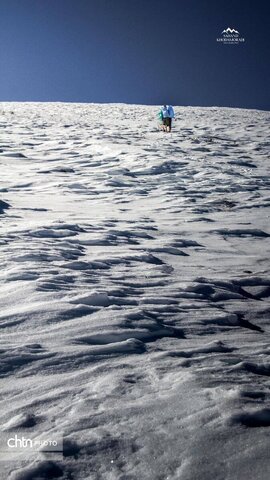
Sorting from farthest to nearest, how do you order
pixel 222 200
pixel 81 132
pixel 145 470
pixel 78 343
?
pixel 81 132
pixel 222 200
pixel 78 343
pixel 145 470

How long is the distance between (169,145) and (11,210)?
328 inches

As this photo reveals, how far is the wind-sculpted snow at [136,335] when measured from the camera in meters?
1.63

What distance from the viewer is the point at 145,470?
1.54 metres

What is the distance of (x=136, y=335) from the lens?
2514mm

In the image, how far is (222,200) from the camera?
21.6ft

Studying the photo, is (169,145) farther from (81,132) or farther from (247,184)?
(247,184)

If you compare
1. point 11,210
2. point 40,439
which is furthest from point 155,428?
point 11,210

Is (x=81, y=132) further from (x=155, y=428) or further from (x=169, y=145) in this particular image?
(x=155, y=428)

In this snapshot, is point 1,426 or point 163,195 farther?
point 163,195

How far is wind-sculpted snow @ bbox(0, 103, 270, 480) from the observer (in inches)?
64.2

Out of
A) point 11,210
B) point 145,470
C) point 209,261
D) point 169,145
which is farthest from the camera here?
point 169,145

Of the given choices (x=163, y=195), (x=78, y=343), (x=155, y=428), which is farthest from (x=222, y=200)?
(x=155, y=428)

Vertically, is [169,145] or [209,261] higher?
[169,145]

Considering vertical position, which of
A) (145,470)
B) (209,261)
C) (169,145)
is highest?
(169,145)
